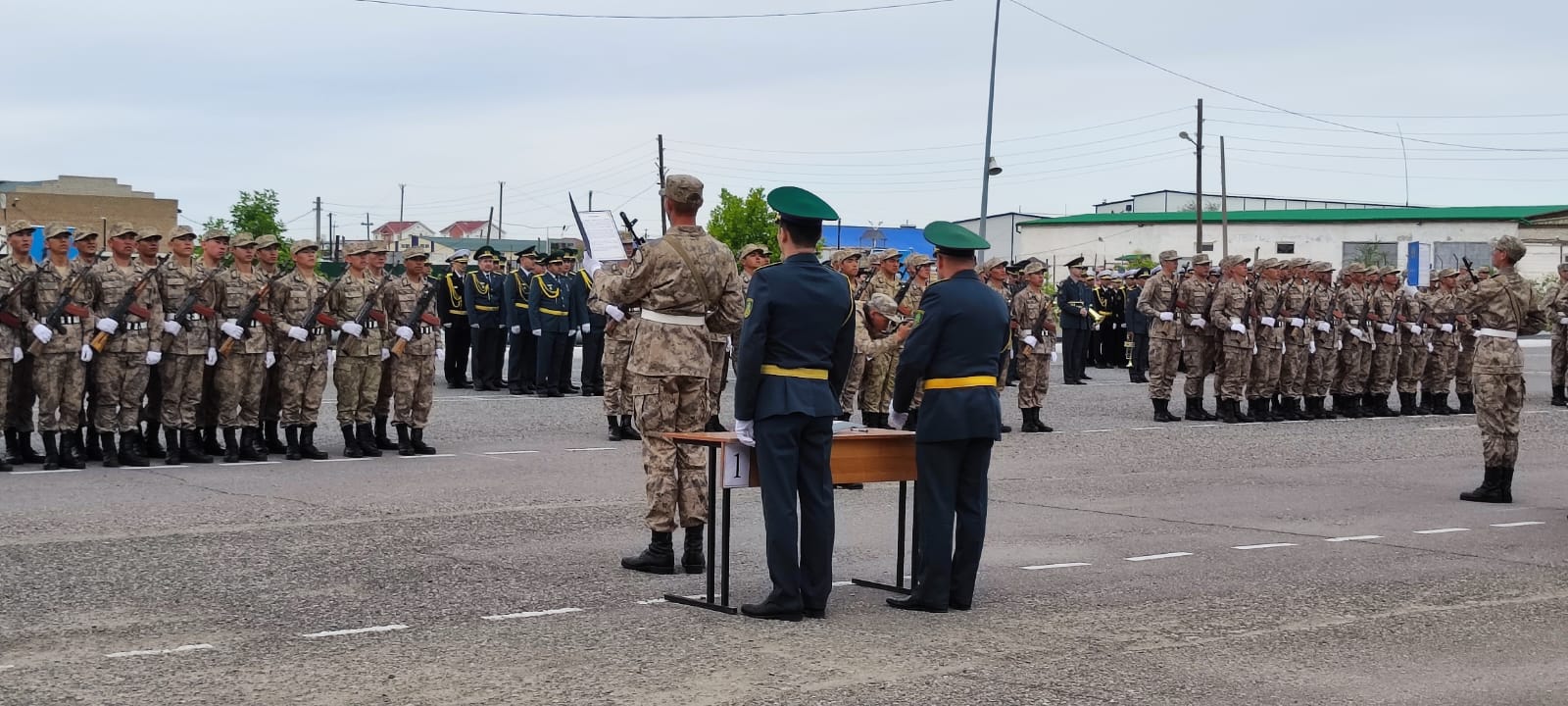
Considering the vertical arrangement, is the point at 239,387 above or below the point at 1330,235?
below

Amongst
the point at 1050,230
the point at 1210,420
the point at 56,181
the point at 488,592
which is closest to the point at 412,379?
the point at 488,592

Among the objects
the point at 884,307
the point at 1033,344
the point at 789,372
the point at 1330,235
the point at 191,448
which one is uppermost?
the point at 1330,235

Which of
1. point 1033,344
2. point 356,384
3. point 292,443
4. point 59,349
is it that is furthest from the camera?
point 1033,344

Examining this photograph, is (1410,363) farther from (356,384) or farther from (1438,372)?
(356,384)

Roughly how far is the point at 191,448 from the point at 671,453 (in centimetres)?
640

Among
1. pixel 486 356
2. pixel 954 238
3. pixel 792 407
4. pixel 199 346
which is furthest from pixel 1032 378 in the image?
Result: pixel 792 407

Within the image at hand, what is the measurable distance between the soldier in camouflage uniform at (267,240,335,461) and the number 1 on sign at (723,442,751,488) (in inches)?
267

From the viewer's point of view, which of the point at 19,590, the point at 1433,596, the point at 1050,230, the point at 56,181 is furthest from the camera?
the point at 56,181

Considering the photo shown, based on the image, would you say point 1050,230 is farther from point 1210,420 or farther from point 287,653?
point 287,653

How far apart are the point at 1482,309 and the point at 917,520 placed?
675 cm

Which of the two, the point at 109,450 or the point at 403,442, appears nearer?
the point at 109,450

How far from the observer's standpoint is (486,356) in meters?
21.9

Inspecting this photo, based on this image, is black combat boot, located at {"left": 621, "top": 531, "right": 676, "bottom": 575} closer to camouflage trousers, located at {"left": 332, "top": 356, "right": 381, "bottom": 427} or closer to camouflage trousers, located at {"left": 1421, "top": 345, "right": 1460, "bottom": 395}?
camouflage trousers, located at {"left": 332, "top": 356, "right": 381, "bottom": 427}

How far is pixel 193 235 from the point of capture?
13.4m
